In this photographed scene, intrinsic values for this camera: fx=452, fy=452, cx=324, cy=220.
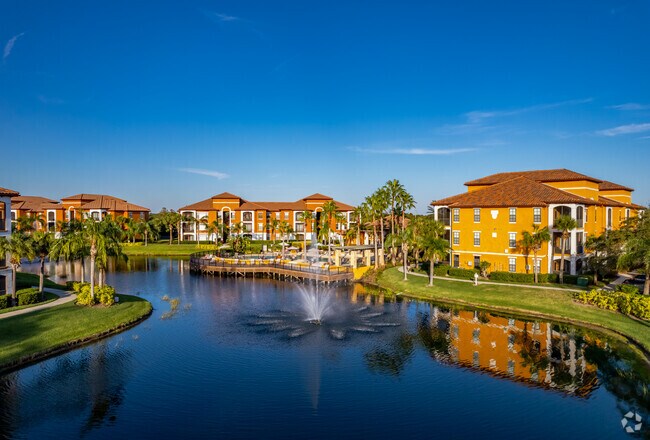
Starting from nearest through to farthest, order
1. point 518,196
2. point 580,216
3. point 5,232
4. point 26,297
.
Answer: point 26,297, point 5,232, point 580,216, point 518,196

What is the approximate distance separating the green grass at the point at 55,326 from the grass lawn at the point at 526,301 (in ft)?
96.4

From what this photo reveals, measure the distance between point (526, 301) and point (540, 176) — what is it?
95.4 ft

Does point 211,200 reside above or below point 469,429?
above

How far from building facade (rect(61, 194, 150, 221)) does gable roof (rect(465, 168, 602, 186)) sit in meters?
91.7

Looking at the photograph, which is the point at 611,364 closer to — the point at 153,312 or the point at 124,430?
the point at 124,430

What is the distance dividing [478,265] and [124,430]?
48411 mm

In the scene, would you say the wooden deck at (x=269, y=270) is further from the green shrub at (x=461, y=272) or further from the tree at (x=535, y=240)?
the tree at (x=535, y=240)

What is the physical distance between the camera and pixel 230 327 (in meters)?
36.1

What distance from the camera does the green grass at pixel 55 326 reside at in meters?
27.2

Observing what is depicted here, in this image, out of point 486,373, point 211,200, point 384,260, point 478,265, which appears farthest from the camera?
point 211,200

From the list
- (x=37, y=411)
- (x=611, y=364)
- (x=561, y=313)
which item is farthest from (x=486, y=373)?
(x=37, y=411)

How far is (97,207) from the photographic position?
117812 mm

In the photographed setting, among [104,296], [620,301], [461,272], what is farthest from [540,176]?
[104,296]

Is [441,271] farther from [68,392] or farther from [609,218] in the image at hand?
[68,392]
